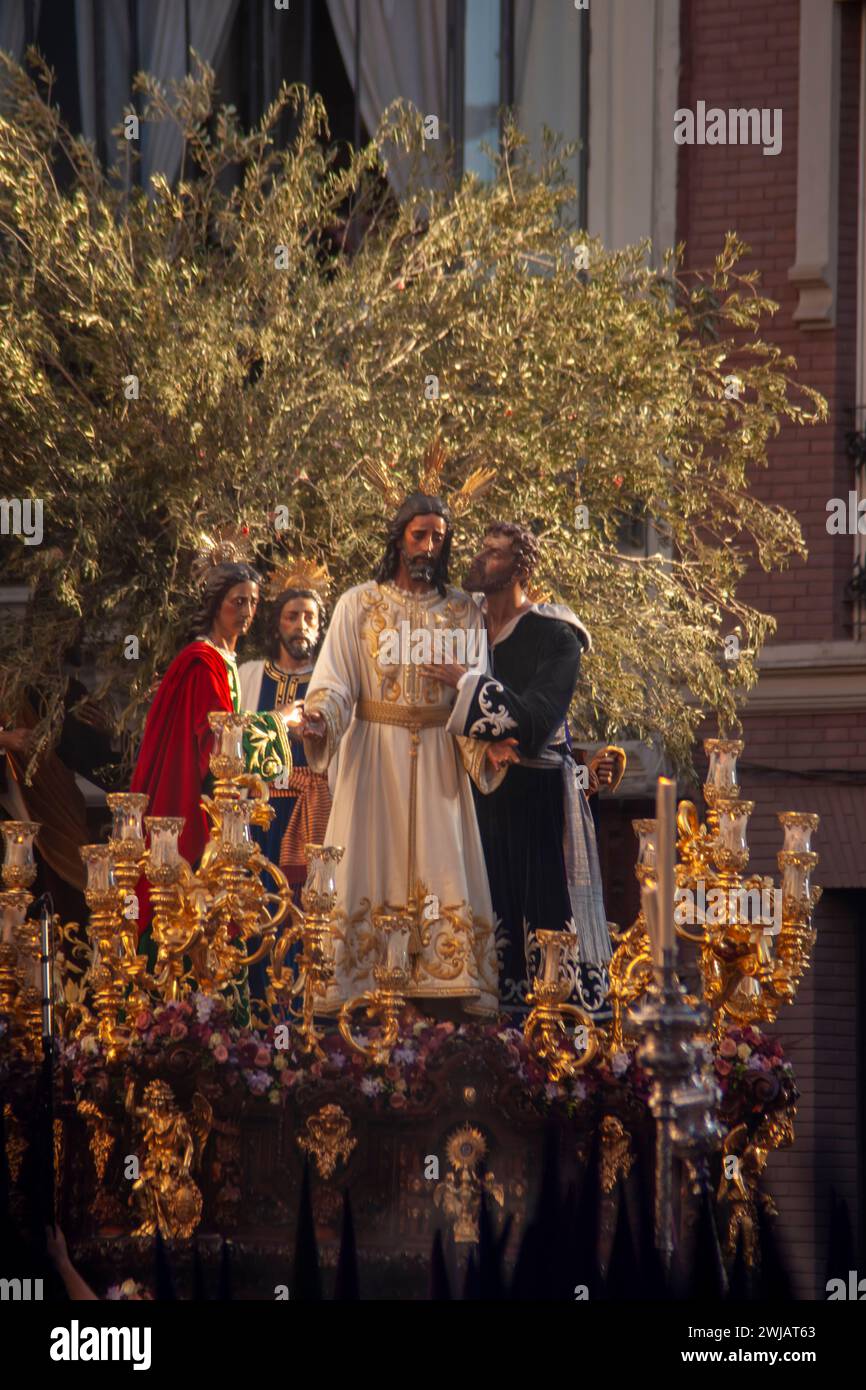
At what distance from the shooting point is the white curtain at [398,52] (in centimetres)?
1515

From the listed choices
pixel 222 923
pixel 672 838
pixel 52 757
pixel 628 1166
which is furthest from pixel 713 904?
pixel 52 757

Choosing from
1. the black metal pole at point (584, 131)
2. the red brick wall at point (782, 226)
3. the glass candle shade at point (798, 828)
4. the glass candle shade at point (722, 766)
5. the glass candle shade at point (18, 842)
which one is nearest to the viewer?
the glass candle shade at point (798, 828)

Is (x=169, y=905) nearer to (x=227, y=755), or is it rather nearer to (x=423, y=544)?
(x=227, y=755)

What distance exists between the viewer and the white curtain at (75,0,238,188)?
15.3m

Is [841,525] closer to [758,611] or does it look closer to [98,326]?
[758,611]

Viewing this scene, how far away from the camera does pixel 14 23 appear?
1544cm

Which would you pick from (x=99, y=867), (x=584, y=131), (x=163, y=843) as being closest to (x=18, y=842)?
(x=99, y=867)

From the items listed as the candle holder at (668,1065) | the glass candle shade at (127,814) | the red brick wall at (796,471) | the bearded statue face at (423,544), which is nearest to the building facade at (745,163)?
the red brick wall at (796,471)

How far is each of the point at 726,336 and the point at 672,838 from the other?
8.28 metres

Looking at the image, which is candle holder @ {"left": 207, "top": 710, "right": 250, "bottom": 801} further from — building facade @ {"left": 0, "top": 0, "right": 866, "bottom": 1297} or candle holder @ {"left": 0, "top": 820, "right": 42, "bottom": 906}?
A: building facade @ {"left": 0, "top": 0, "right": 866, "bottom": 1297}

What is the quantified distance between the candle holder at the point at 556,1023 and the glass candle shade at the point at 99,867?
1298mm

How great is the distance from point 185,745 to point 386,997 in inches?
54.3

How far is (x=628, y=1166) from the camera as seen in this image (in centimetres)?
819

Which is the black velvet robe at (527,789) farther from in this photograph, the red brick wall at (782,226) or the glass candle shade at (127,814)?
the red brick wall at (782,226)
